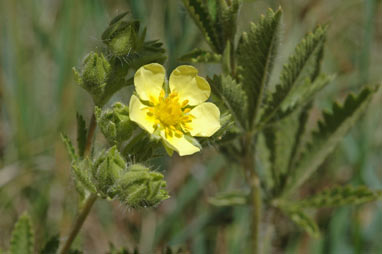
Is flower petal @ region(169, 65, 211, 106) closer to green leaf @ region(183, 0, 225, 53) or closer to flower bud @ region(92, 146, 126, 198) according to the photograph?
green leaf @ region(183, 0, 225, 53)

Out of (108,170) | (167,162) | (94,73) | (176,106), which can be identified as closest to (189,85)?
(176,106)

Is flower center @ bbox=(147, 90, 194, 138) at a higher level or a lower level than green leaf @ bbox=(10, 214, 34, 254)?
higher

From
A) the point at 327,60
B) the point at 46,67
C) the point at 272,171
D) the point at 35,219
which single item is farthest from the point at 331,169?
the point at 46,67

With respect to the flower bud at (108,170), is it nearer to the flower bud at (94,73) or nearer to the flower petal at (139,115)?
the flower petal at (139,115)

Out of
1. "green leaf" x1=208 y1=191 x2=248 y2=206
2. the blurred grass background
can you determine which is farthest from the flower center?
the blurred grass background

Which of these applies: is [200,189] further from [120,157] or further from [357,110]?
[120,157]
